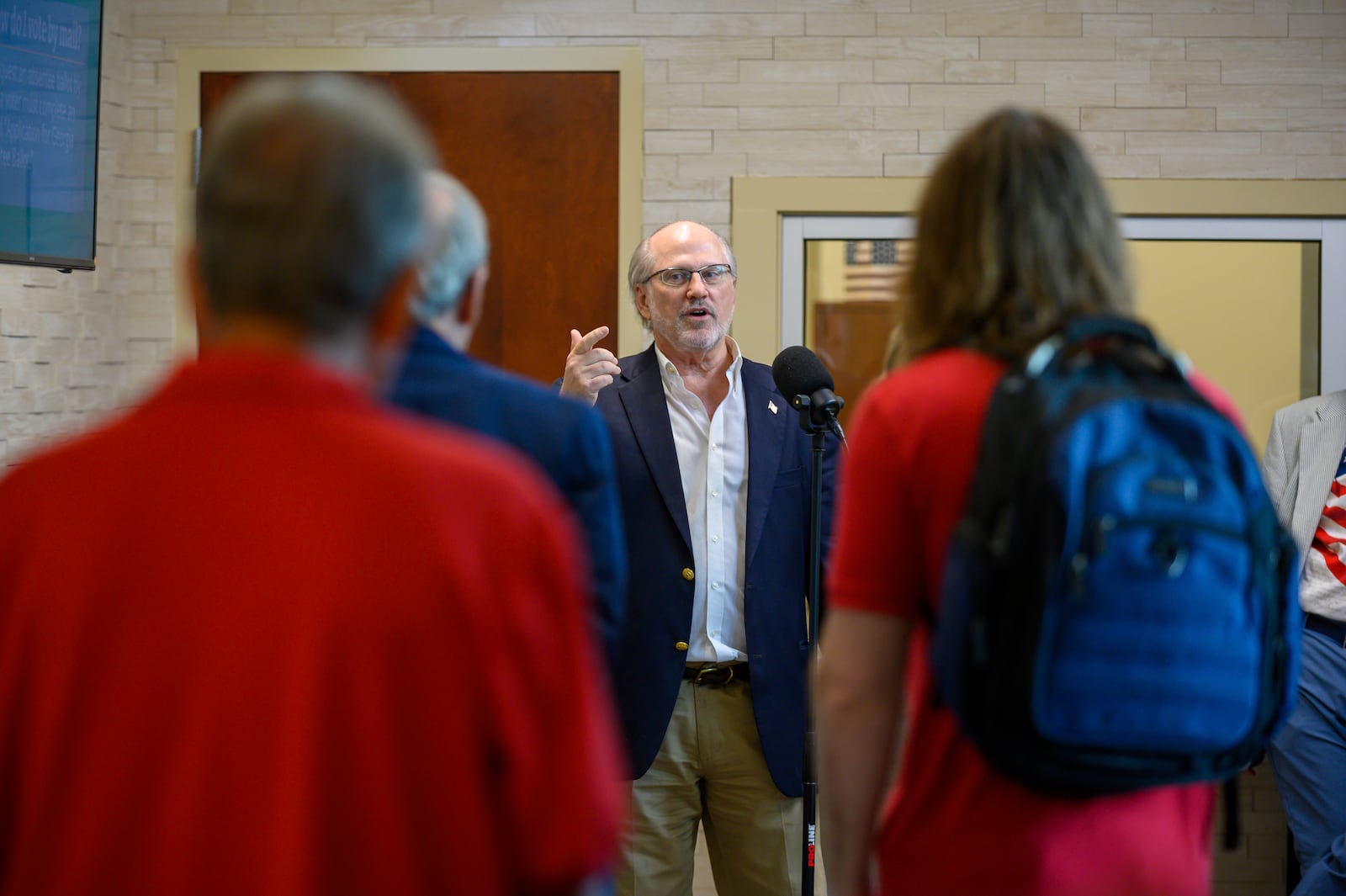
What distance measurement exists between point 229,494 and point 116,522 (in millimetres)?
79

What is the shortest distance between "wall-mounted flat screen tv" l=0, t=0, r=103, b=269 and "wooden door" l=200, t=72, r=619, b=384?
64cm

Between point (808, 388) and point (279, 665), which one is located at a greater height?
point (808, 388)

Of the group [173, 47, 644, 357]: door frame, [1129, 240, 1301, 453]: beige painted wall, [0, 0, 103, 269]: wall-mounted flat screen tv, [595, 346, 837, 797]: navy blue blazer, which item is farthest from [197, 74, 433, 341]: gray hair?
[1129, 240, 1301, 453]: beige painted wall

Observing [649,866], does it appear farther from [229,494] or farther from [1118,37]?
[1118,37]

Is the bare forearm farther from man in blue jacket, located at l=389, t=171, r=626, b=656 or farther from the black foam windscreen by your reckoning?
the black foam windscreen

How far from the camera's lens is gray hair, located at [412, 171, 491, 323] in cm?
139

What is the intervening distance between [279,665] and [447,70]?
332 cm

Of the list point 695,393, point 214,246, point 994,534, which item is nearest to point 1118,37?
point 695,393

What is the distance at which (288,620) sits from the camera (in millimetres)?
772

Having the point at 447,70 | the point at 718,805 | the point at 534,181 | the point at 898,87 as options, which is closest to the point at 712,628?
the point at 718,805

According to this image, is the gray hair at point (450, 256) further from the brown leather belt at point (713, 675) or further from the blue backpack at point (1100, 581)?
the brown leather belt at point (713, 675)

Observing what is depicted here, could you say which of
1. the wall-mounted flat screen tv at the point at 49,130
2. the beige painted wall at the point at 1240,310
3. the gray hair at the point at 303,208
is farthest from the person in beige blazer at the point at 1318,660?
the wall-mounted flat screen tv at the point at 49,130

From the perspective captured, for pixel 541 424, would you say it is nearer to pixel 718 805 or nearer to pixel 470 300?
pixel 470 300

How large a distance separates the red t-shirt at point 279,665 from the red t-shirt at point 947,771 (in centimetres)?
48
